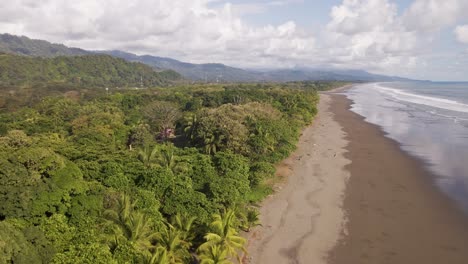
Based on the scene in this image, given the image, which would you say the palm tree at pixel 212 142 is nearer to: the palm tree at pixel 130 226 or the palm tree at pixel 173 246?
the palm tree at pixel 130 226

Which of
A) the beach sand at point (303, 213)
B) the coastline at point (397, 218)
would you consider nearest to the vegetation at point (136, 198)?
the beach sand at point (303, 213)

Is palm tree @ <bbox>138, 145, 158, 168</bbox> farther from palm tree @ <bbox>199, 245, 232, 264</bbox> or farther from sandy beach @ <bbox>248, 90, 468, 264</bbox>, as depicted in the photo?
palm tree @ <bbox>199, 245, 232, 264</bbox>

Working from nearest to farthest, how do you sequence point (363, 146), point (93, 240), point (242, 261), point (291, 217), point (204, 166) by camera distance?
point (93, 240)
point (242, 261)
point (291, 217)
point (204, 166)
point (363, 146)

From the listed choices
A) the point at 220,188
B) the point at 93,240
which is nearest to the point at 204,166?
the point at 220,188

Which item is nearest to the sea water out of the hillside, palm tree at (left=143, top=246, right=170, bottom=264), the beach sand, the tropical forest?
the beach sand

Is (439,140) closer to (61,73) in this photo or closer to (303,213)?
(303,213)

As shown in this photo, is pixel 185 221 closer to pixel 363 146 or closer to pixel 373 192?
pixel 373 192
